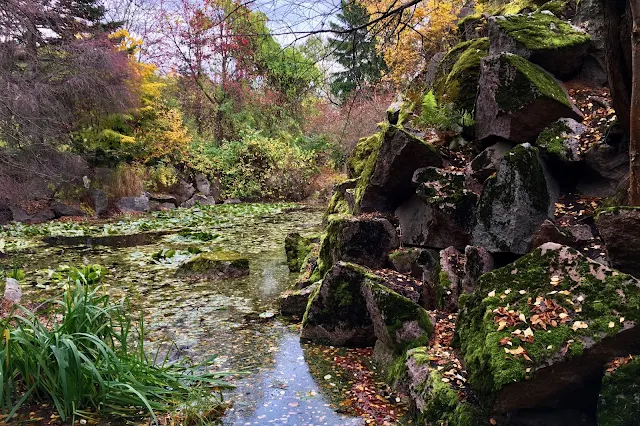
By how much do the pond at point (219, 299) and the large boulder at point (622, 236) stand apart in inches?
70.9

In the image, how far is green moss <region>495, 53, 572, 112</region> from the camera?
464 cm

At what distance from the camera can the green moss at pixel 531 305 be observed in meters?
2.39

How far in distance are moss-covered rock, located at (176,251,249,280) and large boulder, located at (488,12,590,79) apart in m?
4.82

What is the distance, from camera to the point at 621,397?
7.47ft

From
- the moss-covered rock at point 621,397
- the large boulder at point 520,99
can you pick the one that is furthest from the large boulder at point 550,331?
the large boulder at point 520,99

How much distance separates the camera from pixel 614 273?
262 cm

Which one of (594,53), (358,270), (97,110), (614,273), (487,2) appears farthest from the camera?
(97,110)

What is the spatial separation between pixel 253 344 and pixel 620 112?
12.7 feet

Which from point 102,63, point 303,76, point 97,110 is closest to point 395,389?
point 303,76

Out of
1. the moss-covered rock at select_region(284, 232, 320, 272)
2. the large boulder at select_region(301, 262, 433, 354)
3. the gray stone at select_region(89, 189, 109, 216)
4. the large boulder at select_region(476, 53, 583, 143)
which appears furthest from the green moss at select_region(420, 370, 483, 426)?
the gray stone at select_region(89, 189, 109, 216)

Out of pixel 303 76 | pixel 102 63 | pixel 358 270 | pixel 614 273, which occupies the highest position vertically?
pixel 102 63

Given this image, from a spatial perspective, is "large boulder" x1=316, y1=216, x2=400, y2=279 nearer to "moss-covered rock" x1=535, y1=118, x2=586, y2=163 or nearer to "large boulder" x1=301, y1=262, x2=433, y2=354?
"large boulder" x1=301, y1=262, x2=433, y2=354

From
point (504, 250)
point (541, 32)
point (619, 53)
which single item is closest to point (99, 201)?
point (541, 32)

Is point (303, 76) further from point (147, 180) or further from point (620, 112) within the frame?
point (147, 180)
